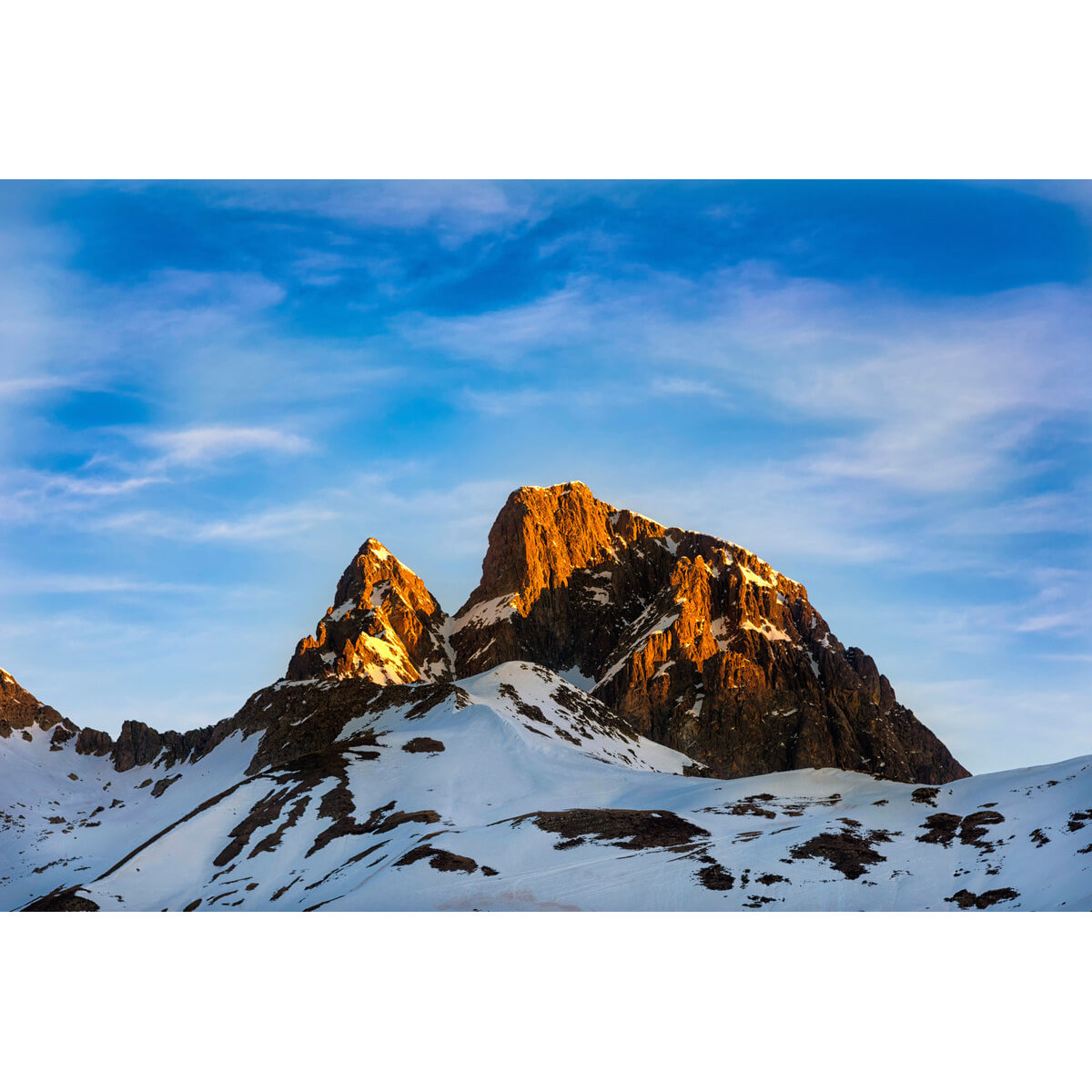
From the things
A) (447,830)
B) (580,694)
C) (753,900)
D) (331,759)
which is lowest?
(753,900)

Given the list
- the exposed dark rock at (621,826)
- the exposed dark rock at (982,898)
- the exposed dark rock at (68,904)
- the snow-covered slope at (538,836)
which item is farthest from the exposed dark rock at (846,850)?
the exposed dark rock at (68,904)

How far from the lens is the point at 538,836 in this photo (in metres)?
82.8

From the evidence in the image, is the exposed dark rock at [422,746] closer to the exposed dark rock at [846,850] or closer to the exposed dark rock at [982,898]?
the exposed dark rock at [846,850]

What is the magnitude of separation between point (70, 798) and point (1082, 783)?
522ft

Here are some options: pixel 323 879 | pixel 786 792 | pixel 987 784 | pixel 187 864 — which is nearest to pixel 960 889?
pixel 987 784

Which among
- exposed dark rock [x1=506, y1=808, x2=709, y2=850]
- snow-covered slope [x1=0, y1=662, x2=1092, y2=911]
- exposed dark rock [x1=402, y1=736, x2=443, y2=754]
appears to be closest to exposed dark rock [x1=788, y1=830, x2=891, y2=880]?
snow-covered slope [x1=0, y1=662, x2=1092, y2=911]

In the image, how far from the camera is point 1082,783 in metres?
74.9

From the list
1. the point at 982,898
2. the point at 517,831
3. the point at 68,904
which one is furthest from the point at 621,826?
the point at 68,904

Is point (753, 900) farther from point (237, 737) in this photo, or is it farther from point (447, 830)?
point (237, 737)

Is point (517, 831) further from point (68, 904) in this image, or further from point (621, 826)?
point (68, 904)

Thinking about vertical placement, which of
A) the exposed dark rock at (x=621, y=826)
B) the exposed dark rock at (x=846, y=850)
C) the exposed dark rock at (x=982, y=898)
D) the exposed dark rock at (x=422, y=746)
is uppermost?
the exposed dark rock at (x=422, y=746)

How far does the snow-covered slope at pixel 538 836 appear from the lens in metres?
66.9

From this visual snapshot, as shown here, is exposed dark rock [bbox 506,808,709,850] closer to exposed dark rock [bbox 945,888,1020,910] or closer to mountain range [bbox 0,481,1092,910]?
mountain range [bbox 0,481,1092,910]

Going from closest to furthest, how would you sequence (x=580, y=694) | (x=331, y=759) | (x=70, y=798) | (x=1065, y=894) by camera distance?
(x=1065, y=894)
(x=331, y=759)
(x=580, y=694)
(x=70, y=798)
